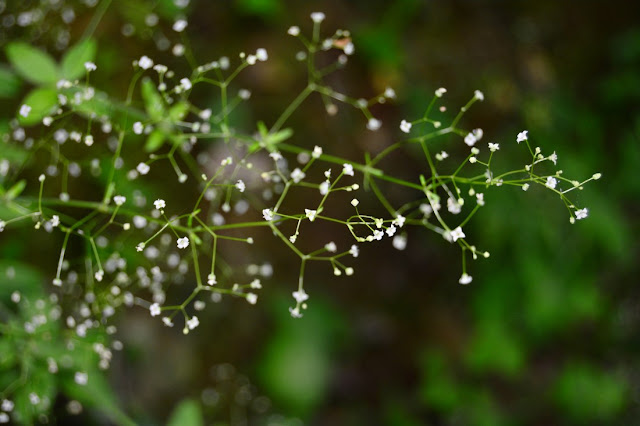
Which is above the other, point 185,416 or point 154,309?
point 154,309

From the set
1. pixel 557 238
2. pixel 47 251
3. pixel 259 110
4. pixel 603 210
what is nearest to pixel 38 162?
pixel 47 251

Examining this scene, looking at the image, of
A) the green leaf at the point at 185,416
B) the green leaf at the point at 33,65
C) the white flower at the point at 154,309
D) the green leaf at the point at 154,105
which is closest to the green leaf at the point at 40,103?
the green leaf at the point at 33,65

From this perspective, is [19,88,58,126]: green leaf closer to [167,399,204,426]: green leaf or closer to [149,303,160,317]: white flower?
[149,303,160,317]: white flower

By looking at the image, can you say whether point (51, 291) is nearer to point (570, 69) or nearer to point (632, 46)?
point (570, 69)

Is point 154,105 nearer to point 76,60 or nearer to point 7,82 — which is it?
point 76,60

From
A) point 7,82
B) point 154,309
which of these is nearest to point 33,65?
point 7,82

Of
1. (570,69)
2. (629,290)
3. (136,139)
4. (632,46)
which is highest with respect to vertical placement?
(632,46)

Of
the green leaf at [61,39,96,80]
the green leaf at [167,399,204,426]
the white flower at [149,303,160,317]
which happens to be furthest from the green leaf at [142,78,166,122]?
the green leaf at [167,399,204,426]

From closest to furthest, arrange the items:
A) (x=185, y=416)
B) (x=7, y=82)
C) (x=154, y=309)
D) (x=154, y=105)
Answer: (x=154, y=309), (x=154, y=105), (x=185, y=416), (x=7, y=82)

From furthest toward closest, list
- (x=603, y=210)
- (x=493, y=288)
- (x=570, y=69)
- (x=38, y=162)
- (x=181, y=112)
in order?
1. (x=570, y=69)
2. (x=493, y=288)
3. (x=603, y=210)
4. (x=38, y=162)
5. (x=181, y=112)
